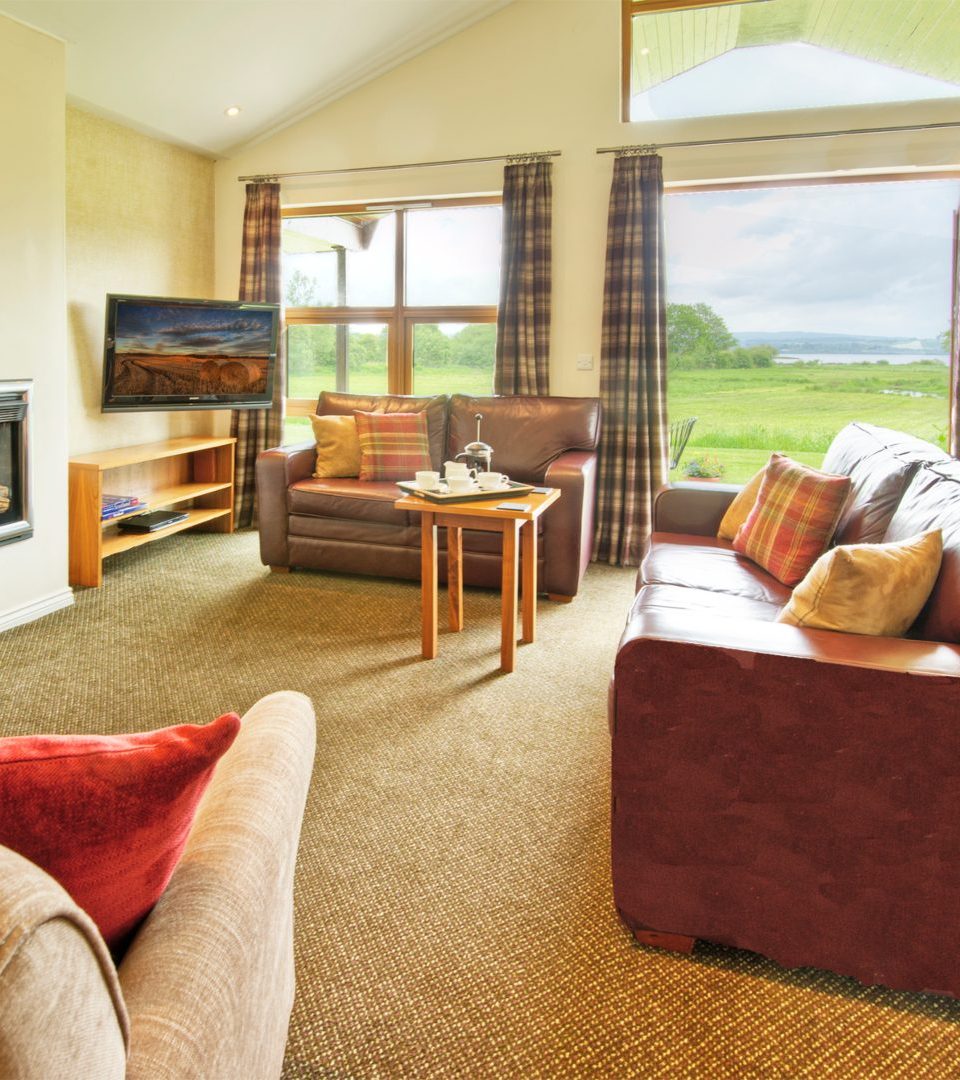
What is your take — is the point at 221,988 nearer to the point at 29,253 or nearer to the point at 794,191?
the point at 29,253

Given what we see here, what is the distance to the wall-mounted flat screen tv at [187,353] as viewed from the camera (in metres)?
4.36

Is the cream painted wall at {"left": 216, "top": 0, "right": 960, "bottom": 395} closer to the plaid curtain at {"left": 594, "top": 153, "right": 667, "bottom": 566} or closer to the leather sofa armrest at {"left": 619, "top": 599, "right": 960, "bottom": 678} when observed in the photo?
the plaid curtain at {"left": 594, "top": 153, "right": 667, "bottom": 566}

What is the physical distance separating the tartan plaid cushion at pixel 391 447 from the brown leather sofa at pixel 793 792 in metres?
2.93

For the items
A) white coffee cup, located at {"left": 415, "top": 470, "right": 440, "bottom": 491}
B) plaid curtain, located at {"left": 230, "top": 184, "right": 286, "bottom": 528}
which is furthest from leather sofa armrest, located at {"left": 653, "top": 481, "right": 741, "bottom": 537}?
plaid curtain, located at {"left": 230, "top": 184, "right": 286, "bottom": 528}

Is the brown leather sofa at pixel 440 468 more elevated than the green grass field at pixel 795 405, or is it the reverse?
the green grass field at pixel 795 405

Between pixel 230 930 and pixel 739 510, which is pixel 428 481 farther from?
pixel 230 930

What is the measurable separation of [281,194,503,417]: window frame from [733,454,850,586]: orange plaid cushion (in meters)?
2.64

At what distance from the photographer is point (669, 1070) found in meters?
1.31

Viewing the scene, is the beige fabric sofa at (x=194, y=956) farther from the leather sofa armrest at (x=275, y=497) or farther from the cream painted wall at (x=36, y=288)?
the leather sofa armrest at (x=275, y=497)

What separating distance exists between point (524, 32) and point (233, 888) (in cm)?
505

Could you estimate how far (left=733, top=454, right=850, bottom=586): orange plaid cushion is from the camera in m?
2.63

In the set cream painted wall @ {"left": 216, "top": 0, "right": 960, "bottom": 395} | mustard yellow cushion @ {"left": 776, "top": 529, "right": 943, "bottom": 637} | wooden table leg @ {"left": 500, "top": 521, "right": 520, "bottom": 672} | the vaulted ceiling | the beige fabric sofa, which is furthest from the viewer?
cream painted wall @ {"left": 216, "top": 0, "right": 960, "bottom": 395}

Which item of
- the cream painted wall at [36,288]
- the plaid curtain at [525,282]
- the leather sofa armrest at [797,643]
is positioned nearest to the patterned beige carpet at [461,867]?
the cream painted wall at [36,288]

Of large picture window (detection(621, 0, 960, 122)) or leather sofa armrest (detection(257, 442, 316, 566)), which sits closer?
large picture window (detection(621, 0, 960, 122))
